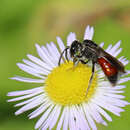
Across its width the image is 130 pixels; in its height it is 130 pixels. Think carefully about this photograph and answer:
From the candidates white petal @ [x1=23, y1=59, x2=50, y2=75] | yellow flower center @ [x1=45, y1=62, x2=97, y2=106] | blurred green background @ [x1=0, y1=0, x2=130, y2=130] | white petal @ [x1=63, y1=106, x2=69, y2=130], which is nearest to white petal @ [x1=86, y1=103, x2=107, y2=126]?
yellow flower center @ [x1=45, y1=62, x2=97, y2=106]

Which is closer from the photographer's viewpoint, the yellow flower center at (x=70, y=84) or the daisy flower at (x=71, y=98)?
the daisy flower at (x=71, y=98)

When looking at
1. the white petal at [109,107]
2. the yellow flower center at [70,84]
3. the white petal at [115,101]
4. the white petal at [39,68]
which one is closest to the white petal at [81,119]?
the yellow flower center at [70,84]

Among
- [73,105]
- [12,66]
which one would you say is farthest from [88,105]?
[12,66]

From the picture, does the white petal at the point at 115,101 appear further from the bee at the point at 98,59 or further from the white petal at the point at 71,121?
the white petal at the point at 71,121

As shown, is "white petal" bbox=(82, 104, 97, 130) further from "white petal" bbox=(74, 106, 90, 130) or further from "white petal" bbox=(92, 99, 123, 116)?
"white petal" bbox=(92, 99, 123, 116)

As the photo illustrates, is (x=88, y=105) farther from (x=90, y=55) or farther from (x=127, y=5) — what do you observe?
(x=127, y=5)

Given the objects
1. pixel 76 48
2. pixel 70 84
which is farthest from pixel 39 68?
pixel 76 48
